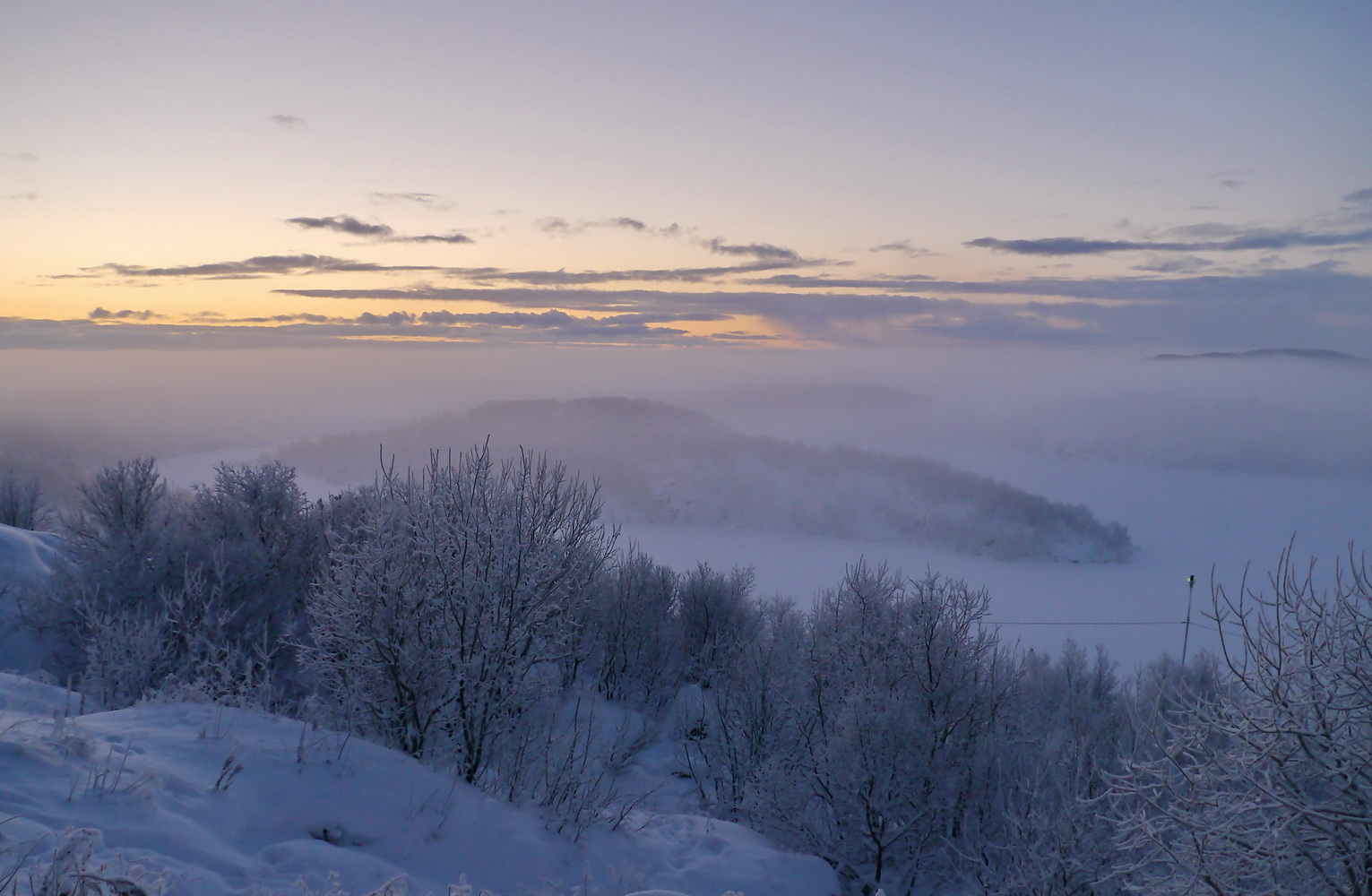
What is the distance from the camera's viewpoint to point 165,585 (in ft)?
62.8

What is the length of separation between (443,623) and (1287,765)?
10.3 meters

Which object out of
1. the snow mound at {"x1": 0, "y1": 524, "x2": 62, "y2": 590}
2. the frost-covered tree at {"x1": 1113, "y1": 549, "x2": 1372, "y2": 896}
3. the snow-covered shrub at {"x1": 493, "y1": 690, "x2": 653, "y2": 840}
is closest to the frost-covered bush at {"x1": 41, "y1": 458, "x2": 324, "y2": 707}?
the snow mound at {"x1": 0, "y1": 524, "x2": 62, "y2": 590}

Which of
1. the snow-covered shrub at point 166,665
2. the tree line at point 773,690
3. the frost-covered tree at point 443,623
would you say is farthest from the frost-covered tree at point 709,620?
the frost-covered tree at point 443,623

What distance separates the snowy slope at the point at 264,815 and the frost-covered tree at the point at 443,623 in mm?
1752

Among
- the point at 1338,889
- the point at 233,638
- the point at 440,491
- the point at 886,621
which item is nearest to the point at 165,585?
the point at 233,638

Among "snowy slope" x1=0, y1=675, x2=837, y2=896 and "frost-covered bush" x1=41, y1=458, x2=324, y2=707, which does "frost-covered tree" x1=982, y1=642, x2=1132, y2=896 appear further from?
"frost-covered bush" x1=41, y1=458, x2=324, y2=707

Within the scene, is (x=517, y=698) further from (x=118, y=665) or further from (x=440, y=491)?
(x=118, y=665)

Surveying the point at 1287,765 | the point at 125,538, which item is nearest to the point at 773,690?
the point at 1287,765

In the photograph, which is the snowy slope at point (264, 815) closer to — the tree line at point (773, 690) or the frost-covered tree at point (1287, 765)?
the tree line at point (773, 690)

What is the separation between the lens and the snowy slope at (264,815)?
6.01m

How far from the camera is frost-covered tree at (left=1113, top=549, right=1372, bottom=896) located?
20.4ft

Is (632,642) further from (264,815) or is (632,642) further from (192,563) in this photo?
(264,815)

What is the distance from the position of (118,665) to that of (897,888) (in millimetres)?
14886

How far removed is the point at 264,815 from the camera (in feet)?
24.6
